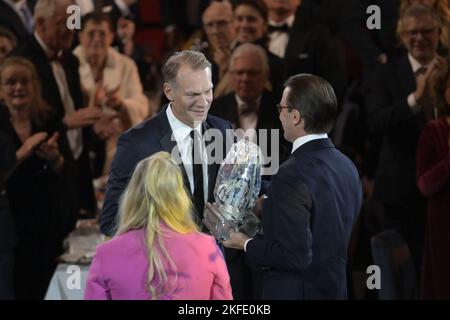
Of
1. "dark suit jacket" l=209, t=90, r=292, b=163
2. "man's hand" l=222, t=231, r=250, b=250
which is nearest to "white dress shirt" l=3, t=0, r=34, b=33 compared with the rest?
"dark suit jacket" l=209, t=90, r=292, b=163

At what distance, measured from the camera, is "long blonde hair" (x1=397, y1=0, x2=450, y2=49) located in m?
6.30

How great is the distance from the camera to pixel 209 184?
413 centimetres

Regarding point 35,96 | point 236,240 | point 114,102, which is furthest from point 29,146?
point 236,240

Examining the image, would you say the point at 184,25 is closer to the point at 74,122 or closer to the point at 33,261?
the point at 74,122

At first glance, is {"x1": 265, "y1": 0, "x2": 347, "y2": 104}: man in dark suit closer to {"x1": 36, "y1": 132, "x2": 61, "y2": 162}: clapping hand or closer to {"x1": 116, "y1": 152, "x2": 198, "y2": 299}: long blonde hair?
{"x1": 36, "y1": 132, "x2": 61, "y2": 162}: clapping hand

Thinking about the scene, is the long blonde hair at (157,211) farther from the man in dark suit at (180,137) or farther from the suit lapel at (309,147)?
the man in dark suit at (180,137)

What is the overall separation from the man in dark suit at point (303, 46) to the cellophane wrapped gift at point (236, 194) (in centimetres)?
252

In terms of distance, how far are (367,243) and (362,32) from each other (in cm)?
138

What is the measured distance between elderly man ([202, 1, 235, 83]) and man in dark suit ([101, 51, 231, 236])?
7.53ft

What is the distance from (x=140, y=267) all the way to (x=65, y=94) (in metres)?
3.30

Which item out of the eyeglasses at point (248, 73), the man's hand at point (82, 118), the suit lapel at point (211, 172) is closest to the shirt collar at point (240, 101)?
the eyeglasses at point (248, 73)

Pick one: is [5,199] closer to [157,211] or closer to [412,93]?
[412,93]

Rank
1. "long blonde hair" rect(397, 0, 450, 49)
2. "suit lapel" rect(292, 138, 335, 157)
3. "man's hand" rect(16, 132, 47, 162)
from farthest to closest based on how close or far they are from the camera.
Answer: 1. "long blonde hair" rect(397, 0, 450, 49)
2. "man's hand" rect(16, 132, 47, 162)
3. "suit lapel" rect(292, 138, 335, 157)
